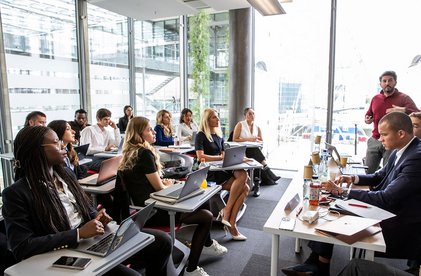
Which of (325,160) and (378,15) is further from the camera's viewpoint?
(378,15)

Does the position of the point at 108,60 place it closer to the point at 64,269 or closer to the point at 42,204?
the point at 42,204

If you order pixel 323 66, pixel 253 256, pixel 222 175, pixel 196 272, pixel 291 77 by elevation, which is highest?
pixel 323 66

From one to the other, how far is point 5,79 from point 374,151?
529 centimetres

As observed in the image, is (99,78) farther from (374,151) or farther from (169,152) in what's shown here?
(374,151)

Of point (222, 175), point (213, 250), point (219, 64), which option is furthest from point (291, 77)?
point (213, 250)

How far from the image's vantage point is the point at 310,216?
1739 millimetres

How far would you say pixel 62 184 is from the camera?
68.9 inches

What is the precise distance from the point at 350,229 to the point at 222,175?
2171 mm

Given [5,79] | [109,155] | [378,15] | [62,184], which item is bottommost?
[109,155]

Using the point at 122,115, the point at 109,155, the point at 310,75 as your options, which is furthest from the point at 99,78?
the point at 310,75

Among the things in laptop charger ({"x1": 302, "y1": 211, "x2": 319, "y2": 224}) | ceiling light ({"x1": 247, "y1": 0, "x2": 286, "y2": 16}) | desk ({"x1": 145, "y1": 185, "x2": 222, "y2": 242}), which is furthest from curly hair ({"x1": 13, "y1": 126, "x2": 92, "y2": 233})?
ceiling light ({"x1": 247, "y1": 0, "x2": 286, "y2": 16})

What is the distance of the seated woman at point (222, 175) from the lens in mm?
3310

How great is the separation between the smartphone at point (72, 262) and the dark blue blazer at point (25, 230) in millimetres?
114

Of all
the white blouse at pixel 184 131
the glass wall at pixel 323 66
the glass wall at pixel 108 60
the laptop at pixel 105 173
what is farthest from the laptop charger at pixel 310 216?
the glass wall at pixel 108 60
